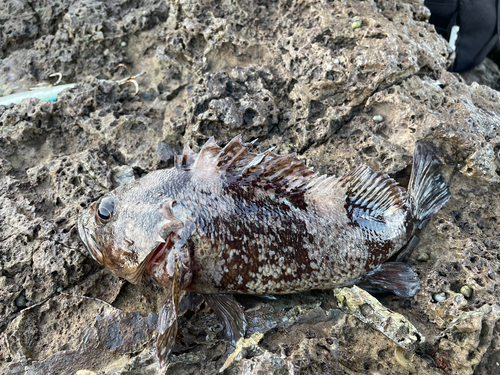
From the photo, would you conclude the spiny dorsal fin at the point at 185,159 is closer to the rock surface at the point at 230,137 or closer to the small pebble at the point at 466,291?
the rock surface at the point at 230,137

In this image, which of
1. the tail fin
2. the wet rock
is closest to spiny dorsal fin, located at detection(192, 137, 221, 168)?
the wet rock

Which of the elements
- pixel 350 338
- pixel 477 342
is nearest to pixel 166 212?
pixel 350 338

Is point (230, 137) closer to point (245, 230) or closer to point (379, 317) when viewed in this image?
point (245, 230)

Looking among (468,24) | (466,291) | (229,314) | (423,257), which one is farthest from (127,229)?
Answer: (468,24)

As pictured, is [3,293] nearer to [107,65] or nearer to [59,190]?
[59,190]

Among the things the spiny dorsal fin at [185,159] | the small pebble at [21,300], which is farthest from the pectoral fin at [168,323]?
the small pebble at [21,300]

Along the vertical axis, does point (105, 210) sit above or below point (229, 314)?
above
